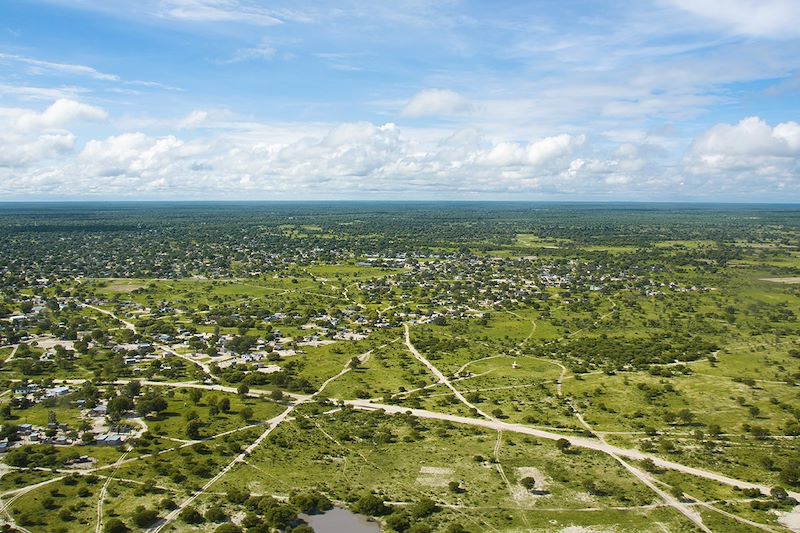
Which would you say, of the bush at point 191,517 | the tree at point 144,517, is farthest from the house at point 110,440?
the bush at point 191,517

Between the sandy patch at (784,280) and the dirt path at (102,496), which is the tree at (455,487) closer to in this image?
the dirt path at (102,496)

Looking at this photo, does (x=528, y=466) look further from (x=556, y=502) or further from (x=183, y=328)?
(x=183, y=328)

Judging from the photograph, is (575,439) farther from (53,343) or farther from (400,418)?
(53,343)

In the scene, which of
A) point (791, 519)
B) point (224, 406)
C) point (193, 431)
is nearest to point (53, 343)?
point (224, 406)

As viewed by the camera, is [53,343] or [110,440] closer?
[110,440]

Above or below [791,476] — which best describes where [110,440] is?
above

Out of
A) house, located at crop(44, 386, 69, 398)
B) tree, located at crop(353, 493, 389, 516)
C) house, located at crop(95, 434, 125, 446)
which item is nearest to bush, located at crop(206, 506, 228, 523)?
tree, located at crop(353, 493, 389, 516)

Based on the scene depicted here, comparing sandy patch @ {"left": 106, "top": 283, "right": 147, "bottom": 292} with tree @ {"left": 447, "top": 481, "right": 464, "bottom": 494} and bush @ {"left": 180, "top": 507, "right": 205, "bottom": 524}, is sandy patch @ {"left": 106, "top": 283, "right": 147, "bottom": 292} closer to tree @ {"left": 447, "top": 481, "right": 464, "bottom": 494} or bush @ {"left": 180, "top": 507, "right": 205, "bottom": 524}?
bush @ {"left": 180, "top": 507, "right": 205, "bottom": 524}
